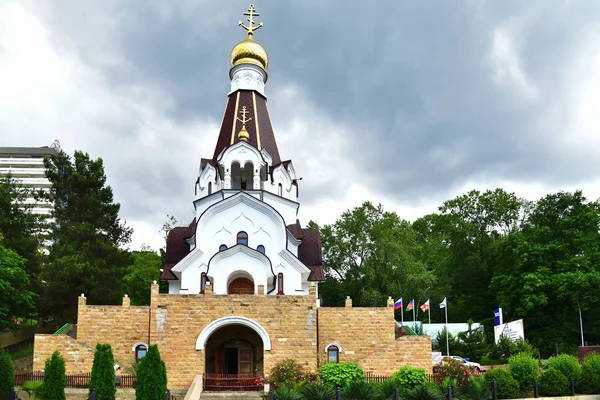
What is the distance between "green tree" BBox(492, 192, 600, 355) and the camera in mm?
30547

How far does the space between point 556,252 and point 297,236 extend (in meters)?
16.7

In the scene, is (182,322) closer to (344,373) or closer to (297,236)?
(344,373)

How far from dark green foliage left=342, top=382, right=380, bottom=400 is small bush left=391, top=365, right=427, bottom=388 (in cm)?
159

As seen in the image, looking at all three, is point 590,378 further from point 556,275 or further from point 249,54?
point 249,54

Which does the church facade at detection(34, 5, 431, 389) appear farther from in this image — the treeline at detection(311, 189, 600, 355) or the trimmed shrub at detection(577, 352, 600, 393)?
the treeline at detection(311, 189, 600, 355)

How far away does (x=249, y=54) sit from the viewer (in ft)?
100

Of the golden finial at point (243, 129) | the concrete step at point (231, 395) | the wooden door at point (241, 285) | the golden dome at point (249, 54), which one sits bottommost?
the concrete step at point (231, 395)

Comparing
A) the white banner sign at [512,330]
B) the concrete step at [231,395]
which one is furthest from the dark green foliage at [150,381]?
the white banner sign at [512,330]

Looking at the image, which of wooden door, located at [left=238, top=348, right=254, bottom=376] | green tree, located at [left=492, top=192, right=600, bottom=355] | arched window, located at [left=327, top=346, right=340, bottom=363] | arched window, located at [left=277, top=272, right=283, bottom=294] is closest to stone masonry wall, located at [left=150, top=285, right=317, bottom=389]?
arched window, located at [left=327, top=346, right=340, bottom=363]

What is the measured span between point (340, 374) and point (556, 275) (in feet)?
60.6

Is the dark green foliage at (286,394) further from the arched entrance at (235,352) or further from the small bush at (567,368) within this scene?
the small bush at (567,368)

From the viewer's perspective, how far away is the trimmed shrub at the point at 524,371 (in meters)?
17.8

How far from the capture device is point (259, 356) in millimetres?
21188

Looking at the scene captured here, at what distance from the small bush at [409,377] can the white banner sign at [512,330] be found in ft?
37.0
